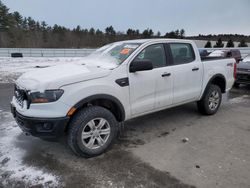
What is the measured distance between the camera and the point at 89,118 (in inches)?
132

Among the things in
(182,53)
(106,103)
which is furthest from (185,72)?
(106,103)

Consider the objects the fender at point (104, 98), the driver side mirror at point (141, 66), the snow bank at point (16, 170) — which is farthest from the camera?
the driver side mirror at point (141, 66)

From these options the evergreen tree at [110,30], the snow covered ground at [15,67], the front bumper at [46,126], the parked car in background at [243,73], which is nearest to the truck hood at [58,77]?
the front bumper at [46,126]

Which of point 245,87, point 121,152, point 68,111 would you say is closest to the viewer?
point 68,111

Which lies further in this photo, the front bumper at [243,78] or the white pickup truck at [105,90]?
the front bumper at [243,78]

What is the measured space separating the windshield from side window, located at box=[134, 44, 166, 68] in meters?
0.18

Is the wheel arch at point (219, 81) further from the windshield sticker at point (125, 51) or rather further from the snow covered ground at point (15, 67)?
the snow covered ground at point (15, 67)

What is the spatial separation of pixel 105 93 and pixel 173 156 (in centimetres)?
142

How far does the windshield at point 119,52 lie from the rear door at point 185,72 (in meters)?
0.84

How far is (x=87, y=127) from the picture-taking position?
345cm

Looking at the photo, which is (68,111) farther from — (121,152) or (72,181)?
(121,152)

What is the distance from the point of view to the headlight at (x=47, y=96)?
310 cm

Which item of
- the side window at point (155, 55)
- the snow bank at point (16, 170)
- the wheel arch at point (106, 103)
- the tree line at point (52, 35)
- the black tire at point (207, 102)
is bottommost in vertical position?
the snow bank at point (16, 170)

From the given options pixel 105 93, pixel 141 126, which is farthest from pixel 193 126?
pixel 105 93
